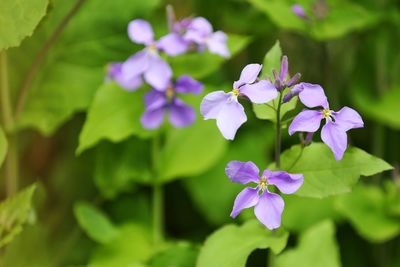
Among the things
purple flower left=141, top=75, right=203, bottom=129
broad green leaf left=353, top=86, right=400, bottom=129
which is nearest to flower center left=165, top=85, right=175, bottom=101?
purple flower left=141, top=75, right=203, bottom=129

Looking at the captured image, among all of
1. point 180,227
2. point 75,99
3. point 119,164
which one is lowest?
point 180,227

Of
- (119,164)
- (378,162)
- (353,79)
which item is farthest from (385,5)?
(378,162)

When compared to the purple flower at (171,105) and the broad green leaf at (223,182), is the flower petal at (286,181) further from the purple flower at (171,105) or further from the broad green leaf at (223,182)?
the broad green leaf at (223,182)

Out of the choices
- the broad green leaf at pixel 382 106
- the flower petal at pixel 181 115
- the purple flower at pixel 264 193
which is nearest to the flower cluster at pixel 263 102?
the purple flower at pixel 264 193

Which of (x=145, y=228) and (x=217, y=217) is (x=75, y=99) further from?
(x=217, y=217)

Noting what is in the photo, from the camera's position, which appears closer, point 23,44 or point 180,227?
point 23,44

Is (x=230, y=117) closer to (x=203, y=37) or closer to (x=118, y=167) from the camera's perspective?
(x=203, y=37)

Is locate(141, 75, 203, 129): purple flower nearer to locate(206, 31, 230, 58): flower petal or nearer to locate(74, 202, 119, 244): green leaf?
locate(206, 31, 230, 58): flower petal
